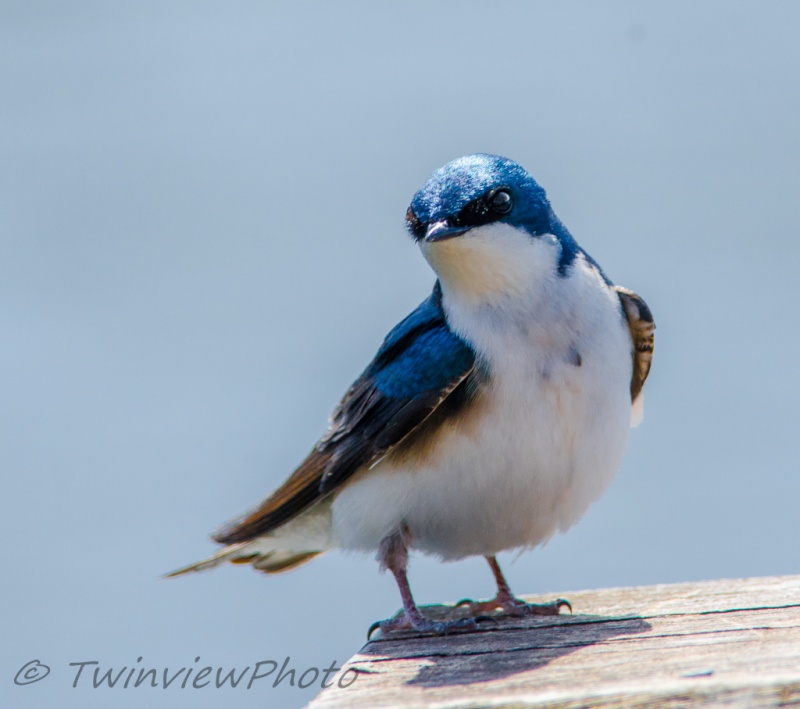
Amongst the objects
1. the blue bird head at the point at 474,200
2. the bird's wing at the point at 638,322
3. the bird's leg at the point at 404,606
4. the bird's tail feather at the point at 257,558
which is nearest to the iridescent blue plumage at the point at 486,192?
the blue bird head at the point at 474,200

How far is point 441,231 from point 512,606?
964mm

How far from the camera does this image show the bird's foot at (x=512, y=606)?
3.12m

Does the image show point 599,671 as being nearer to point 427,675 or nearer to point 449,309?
point 427,675

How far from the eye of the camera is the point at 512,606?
3.22m

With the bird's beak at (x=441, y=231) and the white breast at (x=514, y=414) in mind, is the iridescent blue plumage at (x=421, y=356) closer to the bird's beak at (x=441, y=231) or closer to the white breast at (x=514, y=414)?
the white breast at (x=514, y=414)

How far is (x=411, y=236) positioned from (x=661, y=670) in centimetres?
119

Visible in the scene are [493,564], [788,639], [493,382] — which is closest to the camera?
[788,639]

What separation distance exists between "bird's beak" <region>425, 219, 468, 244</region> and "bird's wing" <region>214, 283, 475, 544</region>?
0.99ft

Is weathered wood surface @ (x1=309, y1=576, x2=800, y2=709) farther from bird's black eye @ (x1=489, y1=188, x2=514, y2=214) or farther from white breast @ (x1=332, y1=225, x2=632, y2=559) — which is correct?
bird's black eye @ (x1=489, y1=188, x2=514, y2=214)

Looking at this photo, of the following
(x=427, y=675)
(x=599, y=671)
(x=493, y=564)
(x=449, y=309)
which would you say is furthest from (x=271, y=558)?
(x=599, y=671)

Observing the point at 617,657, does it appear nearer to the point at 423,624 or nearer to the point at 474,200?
the point at 423,624

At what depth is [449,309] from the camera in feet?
10.3

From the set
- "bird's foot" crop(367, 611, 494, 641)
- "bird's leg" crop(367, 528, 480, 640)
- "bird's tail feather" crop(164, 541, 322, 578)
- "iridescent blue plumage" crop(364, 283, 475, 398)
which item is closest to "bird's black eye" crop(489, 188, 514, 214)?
"iridescent blue plumage" crop(364, 283, 475, 398)

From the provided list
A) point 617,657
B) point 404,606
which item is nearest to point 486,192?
point 404,606
